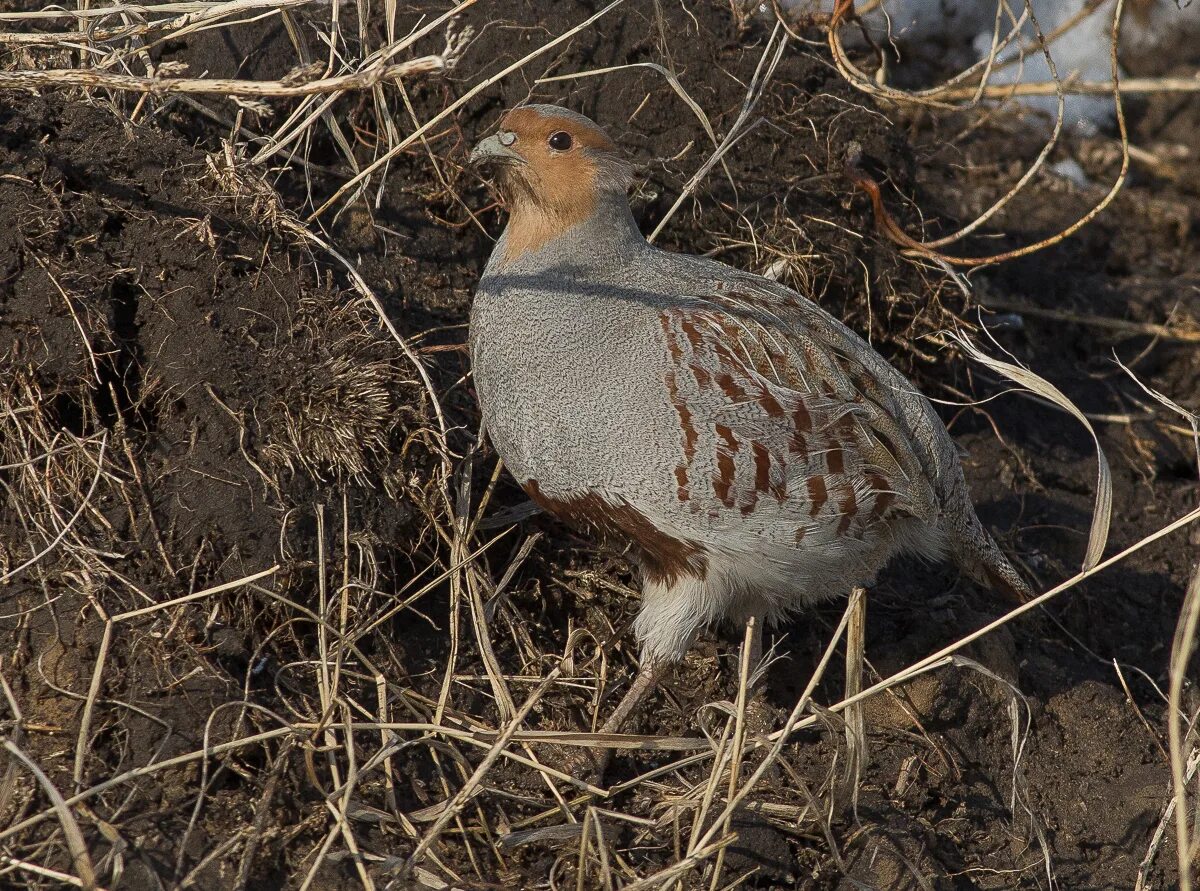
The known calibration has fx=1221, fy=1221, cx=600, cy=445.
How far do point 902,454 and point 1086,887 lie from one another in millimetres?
1290

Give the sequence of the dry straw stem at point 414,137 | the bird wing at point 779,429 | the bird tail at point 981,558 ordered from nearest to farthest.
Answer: the bird wing at point 779,429 < the dry straw stem at point 414,137 < the bird tail at point 981,558

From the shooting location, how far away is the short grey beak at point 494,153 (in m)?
3.39

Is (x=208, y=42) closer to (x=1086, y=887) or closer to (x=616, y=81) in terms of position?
(x=616, y=81)

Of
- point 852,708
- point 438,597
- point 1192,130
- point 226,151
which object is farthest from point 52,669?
point 1192,130

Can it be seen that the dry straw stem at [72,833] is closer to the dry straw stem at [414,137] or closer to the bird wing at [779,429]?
the bird wing at [779,429]

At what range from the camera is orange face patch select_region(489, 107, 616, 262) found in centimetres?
341

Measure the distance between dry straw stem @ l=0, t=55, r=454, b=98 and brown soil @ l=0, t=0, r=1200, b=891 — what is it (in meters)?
0.39

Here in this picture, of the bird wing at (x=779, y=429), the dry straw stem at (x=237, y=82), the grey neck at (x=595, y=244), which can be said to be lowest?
the bird wing at (x=779, y=429)

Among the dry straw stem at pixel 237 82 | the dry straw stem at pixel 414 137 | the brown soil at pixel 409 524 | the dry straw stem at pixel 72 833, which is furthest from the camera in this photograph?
the dry straw stem at pixel 414 137

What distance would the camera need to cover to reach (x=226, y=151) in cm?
→ 348

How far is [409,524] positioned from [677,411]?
91cm

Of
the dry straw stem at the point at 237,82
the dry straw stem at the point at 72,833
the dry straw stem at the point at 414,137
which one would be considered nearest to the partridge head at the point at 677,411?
the dry straw stem at the point at 414,137

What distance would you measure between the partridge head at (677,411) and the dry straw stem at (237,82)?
721 millimetres

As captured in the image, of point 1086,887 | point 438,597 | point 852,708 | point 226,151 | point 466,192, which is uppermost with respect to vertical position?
point 226,151
